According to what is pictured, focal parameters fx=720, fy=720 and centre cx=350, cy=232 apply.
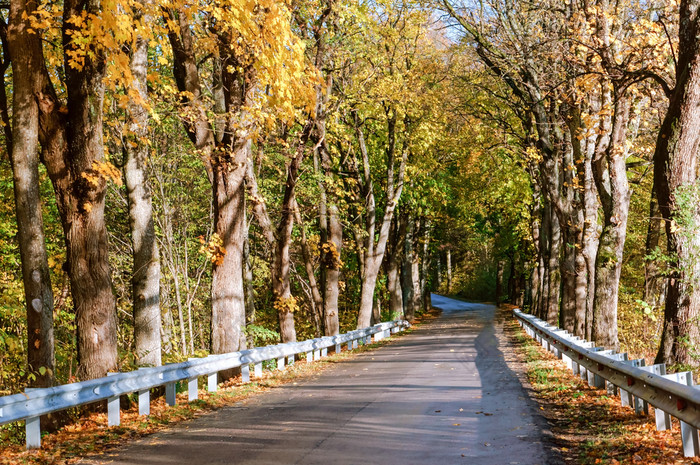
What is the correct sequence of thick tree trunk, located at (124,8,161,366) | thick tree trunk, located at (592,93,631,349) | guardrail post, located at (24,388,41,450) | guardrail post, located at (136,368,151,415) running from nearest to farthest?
guardrail post, located at (24,388,41,450) < guardrail post, located at (136,368,151,415) < thick tree trunk, located at (124,8,161,366) < thick tree trunk, located at (592,93,631,349)

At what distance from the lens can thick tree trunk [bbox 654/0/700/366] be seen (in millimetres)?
10234

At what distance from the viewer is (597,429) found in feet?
28.7

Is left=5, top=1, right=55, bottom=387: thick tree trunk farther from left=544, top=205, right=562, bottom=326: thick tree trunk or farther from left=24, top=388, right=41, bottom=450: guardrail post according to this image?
left=544, top=205, right=562, bottom=326: thick tree trunk

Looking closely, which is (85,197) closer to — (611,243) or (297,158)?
(297,158)

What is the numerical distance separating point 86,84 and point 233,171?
5135 millimetres

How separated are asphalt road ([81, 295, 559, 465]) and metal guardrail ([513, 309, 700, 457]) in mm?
1221

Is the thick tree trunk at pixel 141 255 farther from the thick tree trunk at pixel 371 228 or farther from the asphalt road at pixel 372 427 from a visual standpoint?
the thick tree trunk at pixel 371 228

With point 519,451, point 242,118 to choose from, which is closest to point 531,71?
point 242,118

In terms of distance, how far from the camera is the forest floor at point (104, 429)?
25.2ft

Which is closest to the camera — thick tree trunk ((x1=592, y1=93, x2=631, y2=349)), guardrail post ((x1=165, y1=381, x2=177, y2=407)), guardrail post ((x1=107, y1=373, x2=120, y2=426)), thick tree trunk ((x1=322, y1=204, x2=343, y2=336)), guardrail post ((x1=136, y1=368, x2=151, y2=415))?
guardrail post ((x1=107, y1=373, x2=120, y2=426))

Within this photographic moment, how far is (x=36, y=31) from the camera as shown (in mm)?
9836

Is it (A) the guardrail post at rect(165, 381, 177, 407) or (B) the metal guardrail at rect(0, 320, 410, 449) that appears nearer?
(B) the metal guardrail at rect(0, 320, 410, 449)

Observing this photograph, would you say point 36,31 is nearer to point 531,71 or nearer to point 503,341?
point 531,71

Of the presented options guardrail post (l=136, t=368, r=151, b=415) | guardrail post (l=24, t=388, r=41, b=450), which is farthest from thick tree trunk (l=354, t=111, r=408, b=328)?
guardrail post (l=24, t=388, r=41, b=450)
